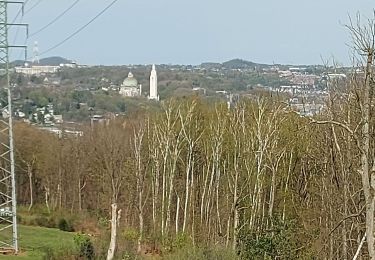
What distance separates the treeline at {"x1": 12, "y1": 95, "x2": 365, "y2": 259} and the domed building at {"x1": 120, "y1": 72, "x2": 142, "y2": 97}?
39.3 meters

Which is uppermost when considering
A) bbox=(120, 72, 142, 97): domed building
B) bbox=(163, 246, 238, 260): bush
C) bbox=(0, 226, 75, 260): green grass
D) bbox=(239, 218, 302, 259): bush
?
bbox=(120, 72, 142, 97): domed building

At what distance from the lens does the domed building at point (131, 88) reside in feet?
265

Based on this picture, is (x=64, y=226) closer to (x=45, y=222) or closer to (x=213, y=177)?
(x=45, y=222)

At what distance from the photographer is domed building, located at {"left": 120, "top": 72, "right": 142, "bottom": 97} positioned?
265 ft

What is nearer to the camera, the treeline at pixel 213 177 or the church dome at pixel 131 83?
the treeline at pixel 213 177

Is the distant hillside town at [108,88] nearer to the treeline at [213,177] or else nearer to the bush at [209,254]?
the treeline at [213,177]

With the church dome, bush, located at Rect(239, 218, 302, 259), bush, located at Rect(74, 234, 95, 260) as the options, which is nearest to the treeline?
bush, located at Rect(239, 218, 302, 259)

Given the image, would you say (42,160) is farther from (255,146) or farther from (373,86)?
(373,86)

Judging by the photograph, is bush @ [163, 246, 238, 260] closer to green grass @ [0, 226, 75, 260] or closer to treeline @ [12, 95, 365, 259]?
treeline @ [12, 95, 365, 259]

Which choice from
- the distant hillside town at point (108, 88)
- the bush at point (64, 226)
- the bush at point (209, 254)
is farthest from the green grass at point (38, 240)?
the distant hillside town at point (108, 88)

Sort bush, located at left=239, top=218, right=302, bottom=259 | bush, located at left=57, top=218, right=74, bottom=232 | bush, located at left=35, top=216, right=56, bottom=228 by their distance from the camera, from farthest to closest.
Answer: bush, located at left=35, top=216, right=56, bottom=228 → bush, located at left=57, top=218, right=74, bottom=232 → bush, located at left=239, top=218, right=302, bottom=259

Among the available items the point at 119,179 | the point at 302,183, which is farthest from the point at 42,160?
the point at 302,183

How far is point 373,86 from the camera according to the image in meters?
8.55

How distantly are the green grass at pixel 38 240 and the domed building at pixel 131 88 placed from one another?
46.6 meters
